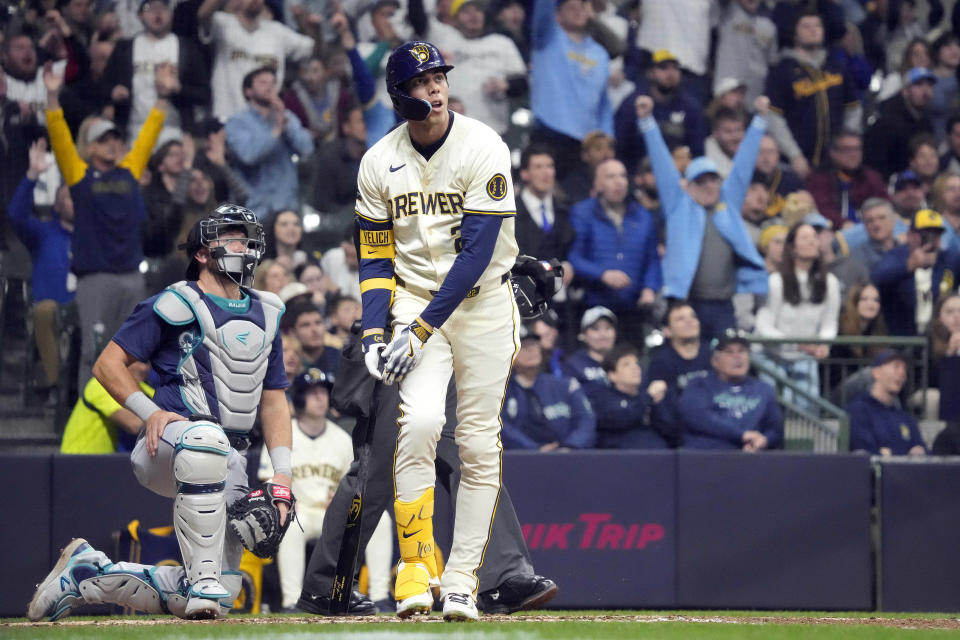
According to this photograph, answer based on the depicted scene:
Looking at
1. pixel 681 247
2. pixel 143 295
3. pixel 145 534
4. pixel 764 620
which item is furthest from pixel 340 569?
pixel 681 247

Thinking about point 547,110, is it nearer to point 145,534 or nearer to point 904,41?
point 904,41

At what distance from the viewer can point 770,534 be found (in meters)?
7.65

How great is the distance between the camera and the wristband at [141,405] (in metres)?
4.70

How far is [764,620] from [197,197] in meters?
4.68

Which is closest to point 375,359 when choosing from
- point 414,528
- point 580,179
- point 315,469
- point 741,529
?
point 414,528

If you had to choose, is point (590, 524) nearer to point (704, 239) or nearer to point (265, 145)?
point (704, 239)

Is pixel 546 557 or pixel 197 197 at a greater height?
pixel 197 197

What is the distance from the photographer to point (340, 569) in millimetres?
4992

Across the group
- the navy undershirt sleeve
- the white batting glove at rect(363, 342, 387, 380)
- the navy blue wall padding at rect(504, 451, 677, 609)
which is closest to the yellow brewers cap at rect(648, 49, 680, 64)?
the navy blue wall padding at rect(504, 451, 677, 609)

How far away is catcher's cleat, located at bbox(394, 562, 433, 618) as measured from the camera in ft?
14.4

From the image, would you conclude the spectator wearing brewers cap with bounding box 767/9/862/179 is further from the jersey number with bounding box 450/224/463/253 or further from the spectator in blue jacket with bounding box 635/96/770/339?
the jersey number with bounding box 450/224/463/253

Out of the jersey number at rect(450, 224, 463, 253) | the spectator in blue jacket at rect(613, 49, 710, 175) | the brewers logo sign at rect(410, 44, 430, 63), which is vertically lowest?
the jersey number at rect(450, 224, 463, 253)

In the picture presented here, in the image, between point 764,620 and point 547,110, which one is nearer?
point 764,620

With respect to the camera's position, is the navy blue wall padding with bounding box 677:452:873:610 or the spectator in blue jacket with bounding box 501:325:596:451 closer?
the navy blue wall padding with bounding box 677:452:873:610
